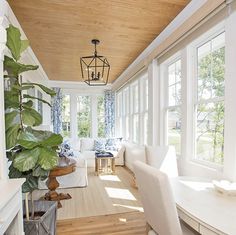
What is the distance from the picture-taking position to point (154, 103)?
3586 millimetres

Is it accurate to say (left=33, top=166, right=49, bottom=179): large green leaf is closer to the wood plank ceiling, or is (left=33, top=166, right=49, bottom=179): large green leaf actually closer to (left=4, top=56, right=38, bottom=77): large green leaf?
(left=4, top=56, right=38, bottom=77): large green leaf

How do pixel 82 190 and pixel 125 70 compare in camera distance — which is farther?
pixel 125 70

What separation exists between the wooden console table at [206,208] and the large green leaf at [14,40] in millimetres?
1744

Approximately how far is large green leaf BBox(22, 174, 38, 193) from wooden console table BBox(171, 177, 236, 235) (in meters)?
1.17

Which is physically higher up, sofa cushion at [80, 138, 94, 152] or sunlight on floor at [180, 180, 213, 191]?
sunlight on floor at [180, 180, 213, 191]

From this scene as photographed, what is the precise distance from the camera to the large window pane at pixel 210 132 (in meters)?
2.19

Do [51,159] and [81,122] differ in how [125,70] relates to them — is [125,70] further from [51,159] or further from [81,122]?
[51,159]

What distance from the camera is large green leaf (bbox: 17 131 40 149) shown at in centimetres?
147

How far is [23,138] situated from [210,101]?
2.03 metres

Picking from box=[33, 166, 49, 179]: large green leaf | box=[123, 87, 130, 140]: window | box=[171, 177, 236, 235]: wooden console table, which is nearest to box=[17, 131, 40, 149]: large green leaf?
box=[33, 166, 49, 179]: large green leaf

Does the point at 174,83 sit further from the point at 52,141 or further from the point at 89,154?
the point at 89,154

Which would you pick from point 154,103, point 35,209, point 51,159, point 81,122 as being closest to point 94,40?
point 154,103

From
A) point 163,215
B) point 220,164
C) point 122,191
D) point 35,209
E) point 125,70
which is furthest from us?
point 125,70

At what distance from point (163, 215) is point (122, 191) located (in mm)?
2370
